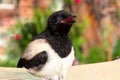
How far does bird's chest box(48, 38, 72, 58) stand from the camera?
0.51 metres

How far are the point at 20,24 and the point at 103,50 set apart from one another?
396 millimetres

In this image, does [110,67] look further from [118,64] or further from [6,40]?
[6,40]

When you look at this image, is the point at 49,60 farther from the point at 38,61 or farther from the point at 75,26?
the point at 75,26

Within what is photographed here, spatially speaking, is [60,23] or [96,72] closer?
[60,23]

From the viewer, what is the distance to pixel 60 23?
510mm

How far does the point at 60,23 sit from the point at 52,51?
43 millimetres

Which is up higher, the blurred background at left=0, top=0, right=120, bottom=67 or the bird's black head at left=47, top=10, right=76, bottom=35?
the bird's black head at left=47, top=10, right=76, bottom=35

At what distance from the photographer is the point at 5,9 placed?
1.46 m

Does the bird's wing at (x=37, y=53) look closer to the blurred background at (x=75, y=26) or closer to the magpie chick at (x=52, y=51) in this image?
the magpie chick at (x=52, y=51)

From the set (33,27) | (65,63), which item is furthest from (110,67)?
(33,27)

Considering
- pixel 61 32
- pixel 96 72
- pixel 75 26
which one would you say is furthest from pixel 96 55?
pixel 61 32

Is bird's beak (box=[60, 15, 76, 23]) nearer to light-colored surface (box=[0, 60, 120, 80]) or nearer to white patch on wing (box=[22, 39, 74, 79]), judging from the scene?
white patch on wing (box=[22, 39, 74, 79])

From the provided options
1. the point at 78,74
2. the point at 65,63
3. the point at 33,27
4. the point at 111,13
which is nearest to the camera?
the point at 65,63

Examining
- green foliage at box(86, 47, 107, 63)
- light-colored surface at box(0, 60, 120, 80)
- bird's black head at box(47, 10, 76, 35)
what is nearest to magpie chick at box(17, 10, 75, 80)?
bird's black head at box(47, 10, 76, 35)
